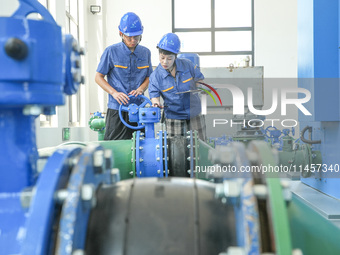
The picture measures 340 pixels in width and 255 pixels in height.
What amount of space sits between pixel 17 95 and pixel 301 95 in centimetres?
287

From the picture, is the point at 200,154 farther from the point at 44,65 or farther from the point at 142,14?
the point at 142,14

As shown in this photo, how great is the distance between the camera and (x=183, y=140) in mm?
2064

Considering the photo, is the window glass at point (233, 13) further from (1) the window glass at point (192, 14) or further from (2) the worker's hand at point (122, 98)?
(2) the worker's hand at point (122, 98)

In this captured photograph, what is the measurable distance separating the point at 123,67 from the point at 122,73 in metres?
0.05

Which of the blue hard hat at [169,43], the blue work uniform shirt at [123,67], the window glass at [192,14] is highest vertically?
the window glass at [192,14]

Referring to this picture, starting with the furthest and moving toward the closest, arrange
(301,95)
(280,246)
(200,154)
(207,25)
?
(207,25)
(301,95)
(200,154)
(280,246)

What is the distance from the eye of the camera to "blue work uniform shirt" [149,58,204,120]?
2.97 meters

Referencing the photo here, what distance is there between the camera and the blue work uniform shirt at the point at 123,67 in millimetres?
2852

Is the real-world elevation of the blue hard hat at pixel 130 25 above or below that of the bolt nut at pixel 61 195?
above

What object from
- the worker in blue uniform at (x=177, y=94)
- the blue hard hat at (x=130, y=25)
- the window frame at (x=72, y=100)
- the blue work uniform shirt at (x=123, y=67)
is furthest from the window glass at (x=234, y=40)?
the blue hard hat at (x=130, y=25)

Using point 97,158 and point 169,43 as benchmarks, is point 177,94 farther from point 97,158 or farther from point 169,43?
point 97,158

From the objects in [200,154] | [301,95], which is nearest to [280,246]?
[200,154]

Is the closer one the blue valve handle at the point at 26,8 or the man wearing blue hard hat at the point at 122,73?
the blue valve handle at the point at 26,8

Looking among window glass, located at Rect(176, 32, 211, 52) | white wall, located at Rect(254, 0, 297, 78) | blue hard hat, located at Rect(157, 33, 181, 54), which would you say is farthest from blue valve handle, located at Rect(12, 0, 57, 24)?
white wall, located at Rect(254, 0, 297, 78)
